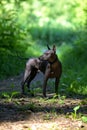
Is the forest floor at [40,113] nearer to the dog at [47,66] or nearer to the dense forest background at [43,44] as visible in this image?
the dog at [47,66]

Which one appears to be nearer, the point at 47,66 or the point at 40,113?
the point at 40,113

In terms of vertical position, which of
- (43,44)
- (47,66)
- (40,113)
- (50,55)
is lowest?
(40,113)

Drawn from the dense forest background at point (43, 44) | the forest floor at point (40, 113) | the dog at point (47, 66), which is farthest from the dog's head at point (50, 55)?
the dense forest background at point (43, 44)

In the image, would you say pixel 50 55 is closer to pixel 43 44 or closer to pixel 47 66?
pixel 47 66

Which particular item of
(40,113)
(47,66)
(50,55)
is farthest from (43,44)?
(40,113)

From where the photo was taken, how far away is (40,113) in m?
6.38

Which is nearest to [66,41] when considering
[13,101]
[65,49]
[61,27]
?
[61,27]

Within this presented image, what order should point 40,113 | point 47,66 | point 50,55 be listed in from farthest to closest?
point 47,66 → point 50,55 → point 40,113

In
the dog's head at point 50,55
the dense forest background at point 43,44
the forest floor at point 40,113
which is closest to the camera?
the forest floor at point 40,113

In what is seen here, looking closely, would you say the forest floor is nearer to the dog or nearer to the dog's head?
the dog

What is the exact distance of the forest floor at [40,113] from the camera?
18.5ft

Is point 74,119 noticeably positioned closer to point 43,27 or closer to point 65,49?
point 65,49

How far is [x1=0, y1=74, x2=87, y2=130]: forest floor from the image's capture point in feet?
18.5

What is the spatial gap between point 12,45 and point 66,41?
26.7ft
